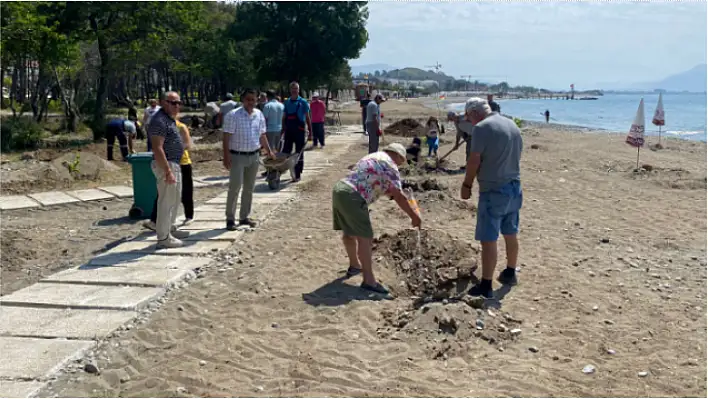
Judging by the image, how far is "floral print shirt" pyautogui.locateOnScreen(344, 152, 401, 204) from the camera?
17.0 ft

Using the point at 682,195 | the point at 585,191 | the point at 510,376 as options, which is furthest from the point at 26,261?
the point at 682,195

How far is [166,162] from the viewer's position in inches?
253

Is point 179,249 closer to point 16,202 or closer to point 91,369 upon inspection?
point 91,369

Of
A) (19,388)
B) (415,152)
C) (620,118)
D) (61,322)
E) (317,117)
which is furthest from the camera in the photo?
(620,118)

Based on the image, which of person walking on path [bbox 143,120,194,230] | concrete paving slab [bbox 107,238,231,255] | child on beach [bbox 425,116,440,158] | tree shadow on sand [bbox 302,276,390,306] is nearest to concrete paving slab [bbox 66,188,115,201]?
person walking on path [bbox 143,120,194,230]

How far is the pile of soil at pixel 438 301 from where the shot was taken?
4.47m

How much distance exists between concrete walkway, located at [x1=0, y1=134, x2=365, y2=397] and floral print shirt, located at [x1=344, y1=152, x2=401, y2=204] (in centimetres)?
202

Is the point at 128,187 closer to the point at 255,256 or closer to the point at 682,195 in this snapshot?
the point at 255,256

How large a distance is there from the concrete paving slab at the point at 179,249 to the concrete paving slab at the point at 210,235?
0.46 ft

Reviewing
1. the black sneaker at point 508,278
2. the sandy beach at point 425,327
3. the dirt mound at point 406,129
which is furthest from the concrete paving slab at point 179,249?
the dirt mound at point 406,129

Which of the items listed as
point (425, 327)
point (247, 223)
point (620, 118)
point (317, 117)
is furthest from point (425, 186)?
point (620, 118)

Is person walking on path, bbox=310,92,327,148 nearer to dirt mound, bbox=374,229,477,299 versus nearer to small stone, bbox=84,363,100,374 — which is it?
dirt mound, bbox=374,229,477,299

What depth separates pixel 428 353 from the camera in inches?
168

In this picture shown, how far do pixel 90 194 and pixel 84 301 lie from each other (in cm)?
591
